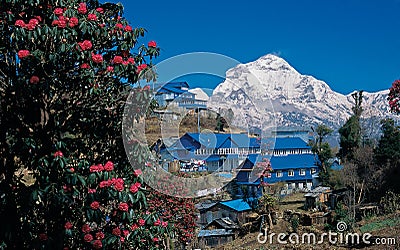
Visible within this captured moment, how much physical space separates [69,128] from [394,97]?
10617mm

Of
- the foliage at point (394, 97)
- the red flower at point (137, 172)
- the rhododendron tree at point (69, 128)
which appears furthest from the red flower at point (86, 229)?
the foliage at point (394, 97)

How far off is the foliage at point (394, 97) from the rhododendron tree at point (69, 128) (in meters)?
9.77

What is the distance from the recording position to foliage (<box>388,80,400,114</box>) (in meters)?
11.6

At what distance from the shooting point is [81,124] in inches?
150

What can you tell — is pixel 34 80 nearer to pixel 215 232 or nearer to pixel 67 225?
pixel 67 225

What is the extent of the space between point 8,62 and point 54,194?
1.30m

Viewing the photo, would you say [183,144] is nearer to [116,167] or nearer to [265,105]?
[265,105]

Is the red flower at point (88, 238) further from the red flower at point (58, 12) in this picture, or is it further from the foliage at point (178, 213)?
the foliage at point (178, 213)

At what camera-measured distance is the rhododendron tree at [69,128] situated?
3.25 meters

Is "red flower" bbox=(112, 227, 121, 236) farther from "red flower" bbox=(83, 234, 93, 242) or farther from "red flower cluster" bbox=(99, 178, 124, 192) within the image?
"red flower cluster" bbox=(99, 178, 124, 192)

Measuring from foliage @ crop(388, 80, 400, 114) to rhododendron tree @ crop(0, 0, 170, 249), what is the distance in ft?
32.0

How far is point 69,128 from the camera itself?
373 centimetres

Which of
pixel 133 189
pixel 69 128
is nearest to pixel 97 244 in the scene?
pixel 133 189

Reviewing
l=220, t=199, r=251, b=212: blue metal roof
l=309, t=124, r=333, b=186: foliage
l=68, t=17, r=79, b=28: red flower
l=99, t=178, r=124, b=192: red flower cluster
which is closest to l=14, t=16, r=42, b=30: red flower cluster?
l=68, t=17, r=79, b=28: red flower
